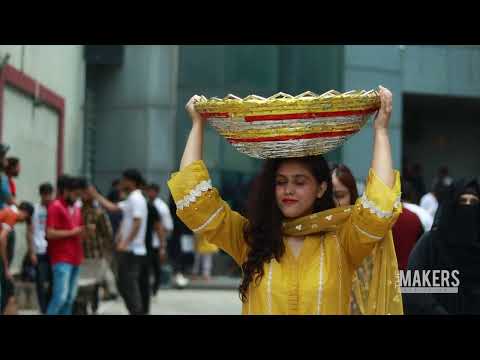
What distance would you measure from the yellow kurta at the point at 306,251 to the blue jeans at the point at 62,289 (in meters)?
5.53

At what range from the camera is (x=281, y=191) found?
3438 mm

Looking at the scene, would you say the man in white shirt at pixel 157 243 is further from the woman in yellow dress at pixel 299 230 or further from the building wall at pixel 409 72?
the woman in yellow dress at pixel 299 230

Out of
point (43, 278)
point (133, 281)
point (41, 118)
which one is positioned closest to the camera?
point (43, 278)

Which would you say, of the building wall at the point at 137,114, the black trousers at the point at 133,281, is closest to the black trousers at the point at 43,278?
the black trousers at the point at 133,281

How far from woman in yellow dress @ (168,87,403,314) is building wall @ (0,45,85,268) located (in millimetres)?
9023

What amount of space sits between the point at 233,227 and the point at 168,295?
425 inches

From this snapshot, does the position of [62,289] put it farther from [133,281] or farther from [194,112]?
[194,112]

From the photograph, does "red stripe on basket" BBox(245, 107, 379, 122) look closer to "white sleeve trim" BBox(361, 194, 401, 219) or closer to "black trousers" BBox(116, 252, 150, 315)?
"white sleeve trim" BBox(361, 194, 401, 219)

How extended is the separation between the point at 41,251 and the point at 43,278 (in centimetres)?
27

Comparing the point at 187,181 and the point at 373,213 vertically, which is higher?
the point at 187,181

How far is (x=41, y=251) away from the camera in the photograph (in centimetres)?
932

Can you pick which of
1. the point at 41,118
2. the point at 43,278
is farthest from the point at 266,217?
the point at 41,118
